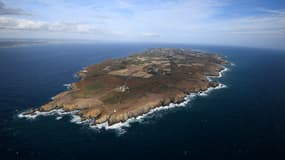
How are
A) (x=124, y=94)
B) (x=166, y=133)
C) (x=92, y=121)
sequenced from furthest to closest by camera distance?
1. (x=124, y=94)
2. (x=92, y=121)
3. (x=166, y=133)

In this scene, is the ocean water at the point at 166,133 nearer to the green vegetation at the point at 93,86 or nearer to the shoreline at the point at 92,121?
the shoreline at the point at 92,121

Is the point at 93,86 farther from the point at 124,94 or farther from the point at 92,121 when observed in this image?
the point at 92,121

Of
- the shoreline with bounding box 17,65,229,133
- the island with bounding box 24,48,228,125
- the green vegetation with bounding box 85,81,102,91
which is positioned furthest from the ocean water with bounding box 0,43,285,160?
the green vegetation with bounding box 85,81,102,91

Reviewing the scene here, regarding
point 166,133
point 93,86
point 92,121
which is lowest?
point 92,121

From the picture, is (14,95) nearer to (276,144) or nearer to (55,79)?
(55,79)

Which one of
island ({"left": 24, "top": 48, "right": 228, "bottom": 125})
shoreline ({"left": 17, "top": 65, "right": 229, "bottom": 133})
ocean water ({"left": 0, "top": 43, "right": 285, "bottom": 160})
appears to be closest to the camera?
ocean water ({"left": 0, "top": 43, "right": 285, "bottom": 160})

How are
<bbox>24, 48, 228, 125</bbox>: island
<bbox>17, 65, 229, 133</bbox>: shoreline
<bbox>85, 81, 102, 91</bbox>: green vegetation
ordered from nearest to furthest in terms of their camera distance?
<bbox>17, 65, 229, 133</bbox>: shoreline, <bbox>24, 48, 228, 125</bbox>: island, <bbox>85, 81, 102, 91</bbox>: green vegetation

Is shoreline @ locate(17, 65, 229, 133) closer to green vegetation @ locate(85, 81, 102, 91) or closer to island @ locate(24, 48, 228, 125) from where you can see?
island @ locate(24, 48, 228, 125)

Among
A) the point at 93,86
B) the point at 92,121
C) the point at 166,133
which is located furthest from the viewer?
the point at 93,86

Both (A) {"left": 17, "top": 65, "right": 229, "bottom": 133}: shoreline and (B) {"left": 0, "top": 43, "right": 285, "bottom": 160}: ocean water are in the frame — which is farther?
(A) {"left": 17, "top": 65, "right": 229, "bottom": 133}: shoreline

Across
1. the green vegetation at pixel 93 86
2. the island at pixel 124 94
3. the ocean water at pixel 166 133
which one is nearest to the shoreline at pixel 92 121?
the island at pixel 124 94

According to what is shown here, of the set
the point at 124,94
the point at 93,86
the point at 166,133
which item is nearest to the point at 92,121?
the point at 124,94
